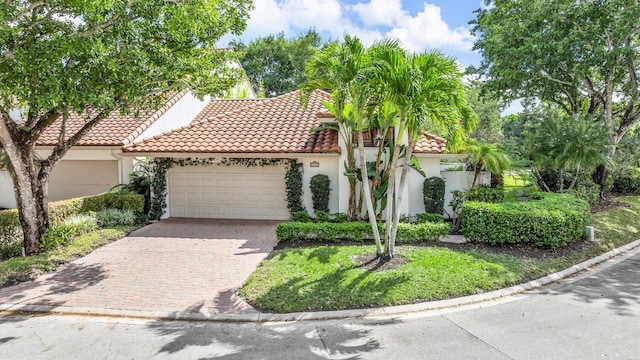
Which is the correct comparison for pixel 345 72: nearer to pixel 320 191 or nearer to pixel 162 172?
pixel 320 191

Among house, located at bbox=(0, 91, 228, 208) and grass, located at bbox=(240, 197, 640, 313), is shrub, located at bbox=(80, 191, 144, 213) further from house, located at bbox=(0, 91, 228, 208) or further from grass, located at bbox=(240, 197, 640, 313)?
grass, located at bbox=(240, 197, 640, 313)

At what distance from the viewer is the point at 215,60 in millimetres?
11469

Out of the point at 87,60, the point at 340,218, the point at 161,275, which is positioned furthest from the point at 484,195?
the point at 87,60

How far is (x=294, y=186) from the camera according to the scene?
13.4m

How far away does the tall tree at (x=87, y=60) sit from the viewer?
7.73m

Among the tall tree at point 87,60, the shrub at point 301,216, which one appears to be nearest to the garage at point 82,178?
the tall tree at point 87,60

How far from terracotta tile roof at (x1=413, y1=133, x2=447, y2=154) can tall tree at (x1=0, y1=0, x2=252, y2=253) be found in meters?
6.90

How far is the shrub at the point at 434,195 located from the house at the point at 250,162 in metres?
0.52

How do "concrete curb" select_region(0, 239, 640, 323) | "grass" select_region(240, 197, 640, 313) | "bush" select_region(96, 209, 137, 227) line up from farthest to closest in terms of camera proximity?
"bush" select_region(96, 209, 137, 227) < "grass" select_region(240, 197, 640, 313) < "concrete curb" select_region(0, 239, 640, 323)

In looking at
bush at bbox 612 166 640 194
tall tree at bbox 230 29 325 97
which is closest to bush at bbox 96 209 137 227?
bush at bbox 612 166 640 194

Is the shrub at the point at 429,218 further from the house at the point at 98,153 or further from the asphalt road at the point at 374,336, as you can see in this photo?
the house at the point at 98,153

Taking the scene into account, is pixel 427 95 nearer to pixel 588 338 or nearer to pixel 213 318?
pixel 588 338

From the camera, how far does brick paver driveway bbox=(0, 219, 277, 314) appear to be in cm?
716

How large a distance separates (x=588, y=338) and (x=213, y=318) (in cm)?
604
